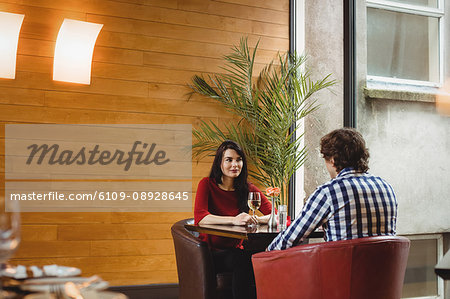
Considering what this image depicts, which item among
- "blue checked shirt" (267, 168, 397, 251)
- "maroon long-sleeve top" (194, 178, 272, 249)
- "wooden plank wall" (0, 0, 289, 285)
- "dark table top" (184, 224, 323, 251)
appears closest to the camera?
"blue checked shirt" (267, 168, 397, 251)

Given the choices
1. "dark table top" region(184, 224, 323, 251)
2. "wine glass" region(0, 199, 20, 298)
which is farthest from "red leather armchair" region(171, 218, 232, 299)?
"wine glass" region(0, 199, 20, 298)

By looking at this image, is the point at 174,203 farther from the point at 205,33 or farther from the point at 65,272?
the point at 65,272

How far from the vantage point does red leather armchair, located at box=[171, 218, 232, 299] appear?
2.75 metres

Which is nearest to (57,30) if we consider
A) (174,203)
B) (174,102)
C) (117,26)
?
(117,26)

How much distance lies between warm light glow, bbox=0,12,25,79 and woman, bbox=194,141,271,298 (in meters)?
1.83

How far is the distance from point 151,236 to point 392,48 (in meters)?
2.55

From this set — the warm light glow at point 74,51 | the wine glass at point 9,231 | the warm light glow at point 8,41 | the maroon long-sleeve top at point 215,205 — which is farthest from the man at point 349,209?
the warm light glow at point 8,41

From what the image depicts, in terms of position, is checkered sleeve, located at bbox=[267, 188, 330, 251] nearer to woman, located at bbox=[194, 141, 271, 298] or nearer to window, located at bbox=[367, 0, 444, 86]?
woman, located at bbox=[194, 141, 271, 298]

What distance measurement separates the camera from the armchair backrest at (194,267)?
9.02ft

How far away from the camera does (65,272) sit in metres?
1.23

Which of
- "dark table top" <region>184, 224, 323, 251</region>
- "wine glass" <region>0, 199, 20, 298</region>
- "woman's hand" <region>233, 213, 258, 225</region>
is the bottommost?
"dark table top" <region>184, 224, 323, 251</region>

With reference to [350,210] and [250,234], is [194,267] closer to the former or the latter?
[250,234]

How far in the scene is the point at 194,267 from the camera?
282cm

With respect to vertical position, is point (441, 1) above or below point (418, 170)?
above
